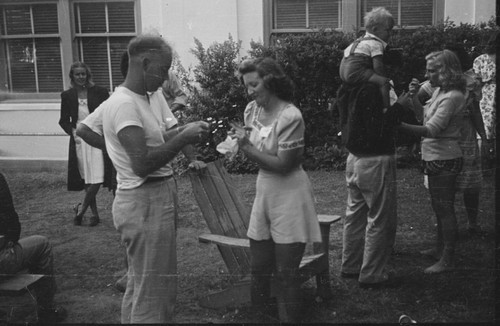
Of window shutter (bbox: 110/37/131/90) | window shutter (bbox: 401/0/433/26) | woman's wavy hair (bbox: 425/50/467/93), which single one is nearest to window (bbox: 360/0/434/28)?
window shutter (bbox: 401/0/433/26)

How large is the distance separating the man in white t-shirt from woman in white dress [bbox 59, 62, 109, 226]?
2.68 metres

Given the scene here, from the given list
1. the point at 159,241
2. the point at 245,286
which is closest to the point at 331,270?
the point at 245,286

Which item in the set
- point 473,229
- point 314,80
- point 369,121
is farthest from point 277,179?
point 473,229

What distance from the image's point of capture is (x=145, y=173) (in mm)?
2863

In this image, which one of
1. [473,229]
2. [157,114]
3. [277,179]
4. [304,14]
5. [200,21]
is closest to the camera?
[157,114]

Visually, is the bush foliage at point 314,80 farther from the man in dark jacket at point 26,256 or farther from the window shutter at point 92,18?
the man in dark jacket at point 26,256

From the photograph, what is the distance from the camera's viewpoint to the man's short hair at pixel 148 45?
9.50 feet

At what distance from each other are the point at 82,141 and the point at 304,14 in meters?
2.79

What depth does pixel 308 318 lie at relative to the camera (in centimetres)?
376

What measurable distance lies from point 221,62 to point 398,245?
236cm

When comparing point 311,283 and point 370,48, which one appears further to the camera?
point 311,283

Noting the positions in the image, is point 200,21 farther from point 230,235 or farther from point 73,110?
point 230,235

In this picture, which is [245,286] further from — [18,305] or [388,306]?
[18,305]

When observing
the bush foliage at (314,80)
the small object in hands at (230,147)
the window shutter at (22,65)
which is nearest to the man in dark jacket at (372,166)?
the bush foliage at (314,80)
